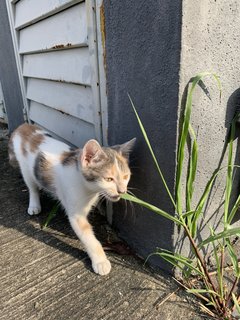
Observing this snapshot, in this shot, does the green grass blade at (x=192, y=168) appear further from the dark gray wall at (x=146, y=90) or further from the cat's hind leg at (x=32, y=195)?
the cat's hind leg at (x=32, y=195)

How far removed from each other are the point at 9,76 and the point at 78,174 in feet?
7.01

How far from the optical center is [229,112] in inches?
50.6

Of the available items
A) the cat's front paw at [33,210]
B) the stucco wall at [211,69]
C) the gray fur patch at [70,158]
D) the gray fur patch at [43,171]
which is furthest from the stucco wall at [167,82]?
the cat's front paw at [33,210]

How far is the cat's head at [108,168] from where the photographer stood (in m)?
1.36

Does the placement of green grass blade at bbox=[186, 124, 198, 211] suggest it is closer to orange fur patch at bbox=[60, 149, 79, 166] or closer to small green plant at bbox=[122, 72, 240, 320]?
small green plant at bbox=[122, 72, 240, 320]

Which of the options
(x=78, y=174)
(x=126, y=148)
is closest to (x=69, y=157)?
(x=78, y=174)

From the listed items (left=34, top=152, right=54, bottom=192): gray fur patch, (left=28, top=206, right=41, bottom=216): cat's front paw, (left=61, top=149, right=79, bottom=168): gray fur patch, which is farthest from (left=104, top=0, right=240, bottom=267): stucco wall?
(left=28, top=206, right=41, bottom=216): cat's front paw

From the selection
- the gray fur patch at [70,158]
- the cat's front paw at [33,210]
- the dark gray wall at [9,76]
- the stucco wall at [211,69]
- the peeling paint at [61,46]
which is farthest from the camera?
the dark gray wall at [9,76]

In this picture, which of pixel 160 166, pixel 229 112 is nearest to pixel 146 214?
pixel 160 166

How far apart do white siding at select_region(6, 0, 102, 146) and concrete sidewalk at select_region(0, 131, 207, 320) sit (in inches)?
28.1

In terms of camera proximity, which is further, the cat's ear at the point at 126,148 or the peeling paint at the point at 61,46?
the peeling paint at the point at 61,46

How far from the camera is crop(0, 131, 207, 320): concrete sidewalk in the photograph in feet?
4.08

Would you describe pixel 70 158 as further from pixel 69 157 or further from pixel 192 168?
pixel 192 168

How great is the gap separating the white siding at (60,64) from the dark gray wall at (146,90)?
185 mm
